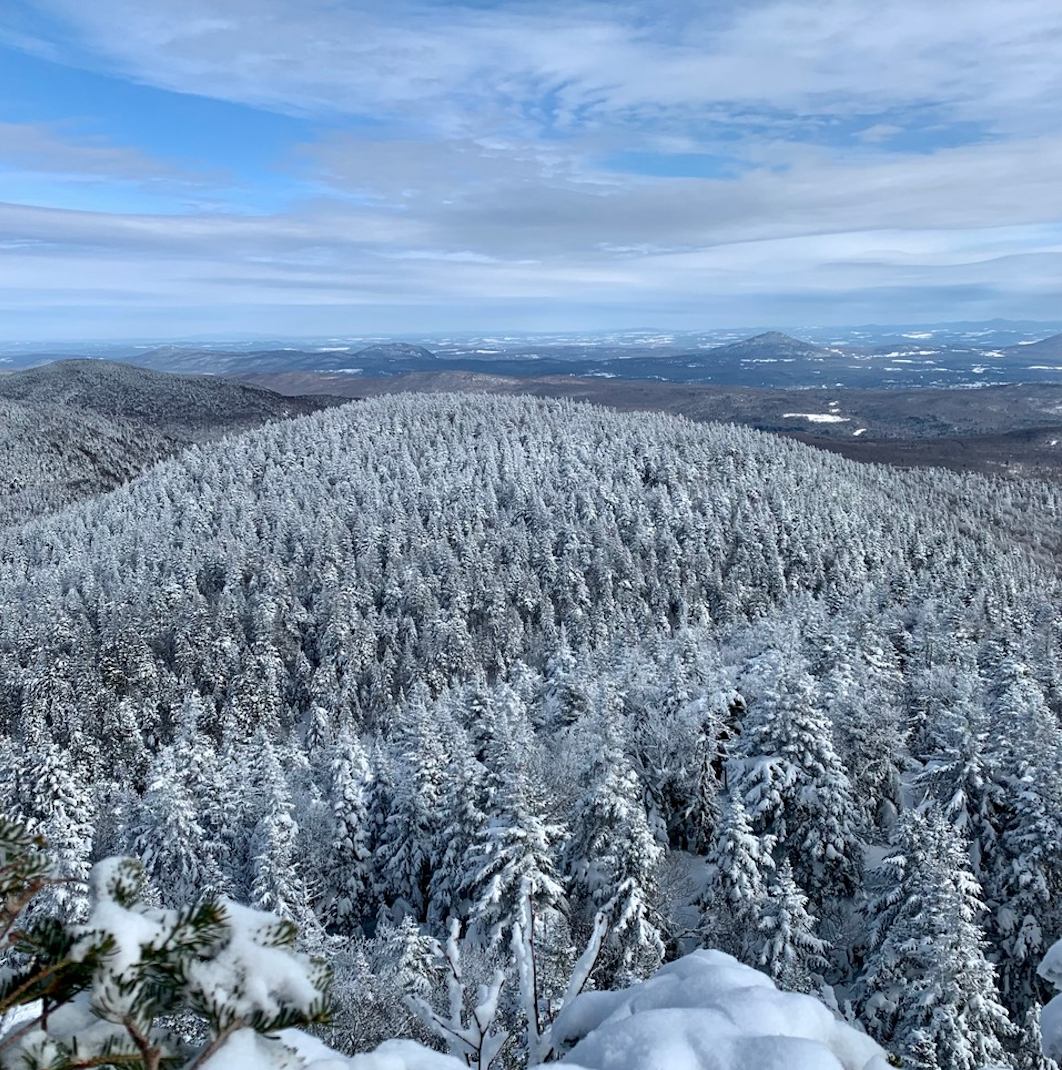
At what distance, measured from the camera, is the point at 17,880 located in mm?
3543

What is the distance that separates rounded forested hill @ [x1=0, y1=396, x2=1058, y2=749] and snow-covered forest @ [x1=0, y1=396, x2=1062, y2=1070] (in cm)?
72

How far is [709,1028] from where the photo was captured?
6.07 metres

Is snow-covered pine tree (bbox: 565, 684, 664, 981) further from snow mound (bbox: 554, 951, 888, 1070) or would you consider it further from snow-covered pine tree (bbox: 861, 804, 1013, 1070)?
snow mound (bbox: 554, 951, 888, 1070)

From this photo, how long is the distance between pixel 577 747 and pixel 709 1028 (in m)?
40.7

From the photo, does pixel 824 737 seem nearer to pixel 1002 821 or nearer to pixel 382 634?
pixel 1002 821

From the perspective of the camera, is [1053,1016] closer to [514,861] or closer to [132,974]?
[132,974]

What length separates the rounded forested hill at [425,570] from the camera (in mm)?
90875

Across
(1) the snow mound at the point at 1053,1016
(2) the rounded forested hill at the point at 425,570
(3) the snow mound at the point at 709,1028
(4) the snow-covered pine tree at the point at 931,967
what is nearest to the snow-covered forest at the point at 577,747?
(4) the snow-covered pine tree at the point at 931,967

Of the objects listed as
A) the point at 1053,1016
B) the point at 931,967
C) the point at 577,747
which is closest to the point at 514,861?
the point at 931,967

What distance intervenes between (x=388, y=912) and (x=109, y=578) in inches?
3811

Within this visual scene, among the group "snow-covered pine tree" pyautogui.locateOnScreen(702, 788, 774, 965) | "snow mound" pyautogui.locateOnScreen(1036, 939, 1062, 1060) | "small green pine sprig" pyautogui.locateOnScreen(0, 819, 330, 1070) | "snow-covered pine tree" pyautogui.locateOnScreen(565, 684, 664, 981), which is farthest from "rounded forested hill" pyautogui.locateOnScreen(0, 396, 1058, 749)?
"small green pine sprig" pyautogui.locateOnScreen(0, 819, 330, 1070)

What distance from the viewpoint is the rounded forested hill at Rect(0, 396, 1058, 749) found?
90875mm

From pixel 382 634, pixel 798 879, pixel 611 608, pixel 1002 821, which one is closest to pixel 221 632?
pixel 382 634

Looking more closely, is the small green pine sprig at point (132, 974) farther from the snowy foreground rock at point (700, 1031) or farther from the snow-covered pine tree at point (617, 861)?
Result: the snow-covered pine tree at point (617, 861)
